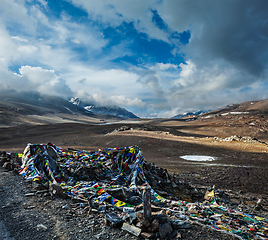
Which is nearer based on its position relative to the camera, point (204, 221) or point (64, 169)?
point (204, 221)

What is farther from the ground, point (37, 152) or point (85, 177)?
point (37, 152)

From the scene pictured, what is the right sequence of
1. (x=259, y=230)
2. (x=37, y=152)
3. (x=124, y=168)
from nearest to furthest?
(x=259, y=230)
(x=37, y=152)
(x=124, y=168)

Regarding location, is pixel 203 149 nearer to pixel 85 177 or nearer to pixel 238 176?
pixel 238 176

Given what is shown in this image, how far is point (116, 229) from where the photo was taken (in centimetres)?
511

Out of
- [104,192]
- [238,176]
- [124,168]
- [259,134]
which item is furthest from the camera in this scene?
[259,134]

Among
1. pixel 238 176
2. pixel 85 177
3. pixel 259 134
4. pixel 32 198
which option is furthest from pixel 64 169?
pixel 259 134

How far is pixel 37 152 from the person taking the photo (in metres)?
10.6

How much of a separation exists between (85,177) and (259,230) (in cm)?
851

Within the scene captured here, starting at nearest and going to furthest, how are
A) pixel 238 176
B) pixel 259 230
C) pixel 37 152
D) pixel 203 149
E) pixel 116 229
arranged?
1. pixel 116 229
2. pixel 259 230
3. pixel 37 152
4. pixel 238 176
5. pixel 203 149

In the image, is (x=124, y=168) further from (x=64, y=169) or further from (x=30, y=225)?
(x=30, y=225)

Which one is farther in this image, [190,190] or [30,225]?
[190,190]

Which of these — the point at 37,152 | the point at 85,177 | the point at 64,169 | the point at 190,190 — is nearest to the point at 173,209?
the point at 190,190

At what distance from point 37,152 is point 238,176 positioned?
54.5 ft

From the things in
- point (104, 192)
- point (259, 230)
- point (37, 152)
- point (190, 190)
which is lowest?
point (190, 190)
